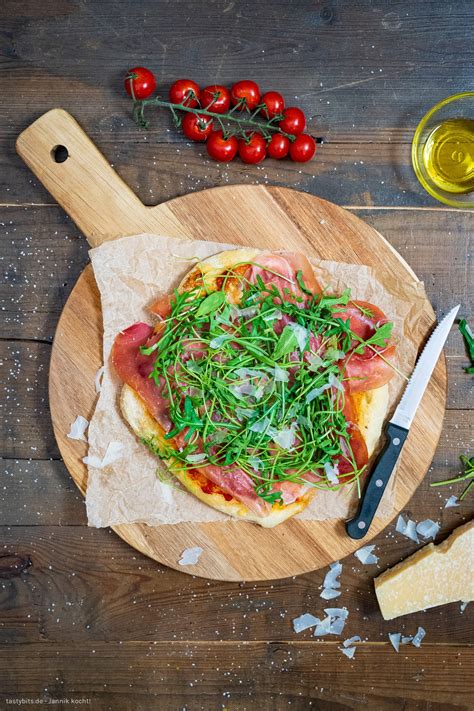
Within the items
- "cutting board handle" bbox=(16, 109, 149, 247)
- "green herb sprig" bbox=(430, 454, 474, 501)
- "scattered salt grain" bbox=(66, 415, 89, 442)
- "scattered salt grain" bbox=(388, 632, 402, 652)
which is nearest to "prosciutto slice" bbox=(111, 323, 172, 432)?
"scattered salt grain" bbox=(66, 415, 89, 442)

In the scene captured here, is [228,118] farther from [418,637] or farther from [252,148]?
[418,637]

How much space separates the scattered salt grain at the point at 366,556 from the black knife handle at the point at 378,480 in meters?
0.24

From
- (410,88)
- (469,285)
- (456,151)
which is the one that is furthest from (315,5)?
(469,285)

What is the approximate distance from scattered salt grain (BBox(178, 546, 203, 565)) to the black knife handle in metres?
0.61

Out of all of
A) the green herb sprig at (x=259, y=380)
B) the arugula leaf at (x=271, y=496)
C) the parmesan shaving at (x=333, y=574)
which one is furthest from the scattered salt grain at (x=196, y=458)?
the parmesan shaving at (x=333, y=574)

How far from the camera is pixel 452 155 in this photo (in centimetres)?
249

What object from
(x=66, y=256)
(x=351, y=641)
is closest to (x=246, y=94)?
(x=66, y=256)

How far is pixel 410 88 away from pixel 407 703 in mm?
2663

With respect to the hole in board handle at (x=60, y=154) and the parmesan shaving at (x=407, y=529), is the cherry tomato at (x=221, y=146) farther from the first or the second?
the parmesan shaving at (x=407, y=529)

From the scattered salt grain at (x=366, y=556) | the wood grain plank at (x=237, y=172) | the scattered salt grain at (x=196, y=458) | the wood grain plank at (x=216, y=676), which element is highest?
the wood grain plank at (x=237, y=172)

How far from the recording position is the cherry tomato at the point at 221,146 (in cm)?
240

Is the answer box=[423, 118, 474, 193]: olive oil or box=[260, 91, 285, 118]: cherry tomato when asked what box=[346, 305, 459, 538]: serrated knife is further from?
box=[260, 91, 285, 118]: cherry tomato

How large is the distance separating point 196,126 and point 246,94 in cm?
24

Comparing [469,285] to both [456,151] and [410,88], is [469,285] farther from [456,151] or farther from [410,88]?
[410,88]
